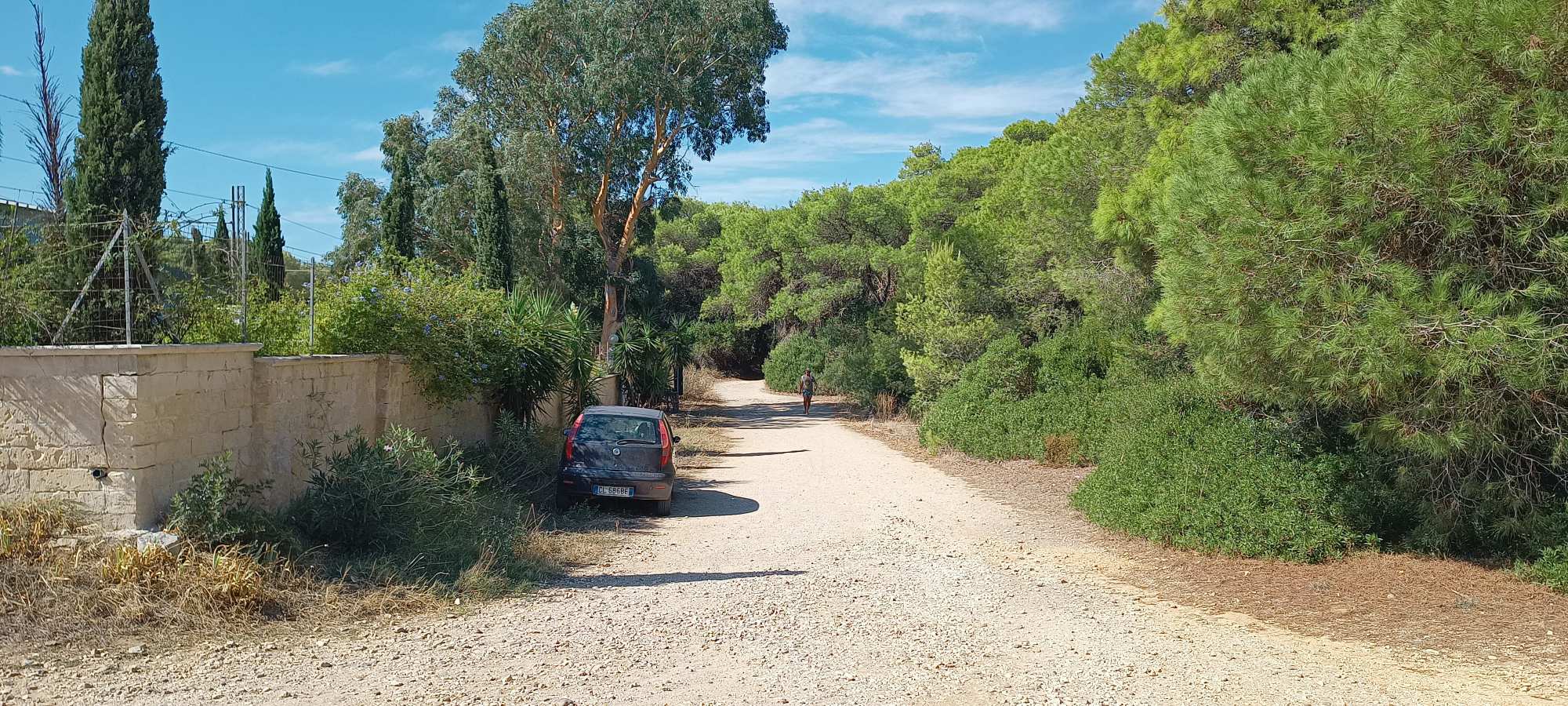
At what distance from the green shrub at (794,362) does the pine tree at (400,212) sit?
54.7 ft

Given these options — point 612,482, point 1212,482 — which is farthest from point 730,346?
point 1212,482

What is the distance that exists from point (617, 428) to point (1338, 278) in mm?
8194

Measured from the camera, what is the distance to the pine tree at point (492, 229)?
2317 centimetres

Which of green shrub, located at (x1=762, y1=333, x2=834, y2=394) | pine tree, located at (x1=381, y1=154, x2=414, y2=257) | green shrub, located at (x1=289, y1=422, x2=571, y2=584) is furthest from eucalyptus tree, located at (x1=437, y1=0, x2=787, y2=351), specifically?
green shrub, located at (x1=289, y1=422, x2=571, y2=584)

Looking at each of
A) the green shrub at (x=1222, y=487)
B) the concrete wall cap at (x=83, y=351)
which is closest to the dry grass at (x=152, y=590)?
the concrete wall cap at (x=83, y=351)

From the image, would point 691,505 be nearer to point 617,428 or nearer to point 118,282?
point 617,428

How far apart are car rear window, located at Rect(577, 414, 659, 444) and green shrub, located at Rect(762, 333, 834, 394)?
2527 cm

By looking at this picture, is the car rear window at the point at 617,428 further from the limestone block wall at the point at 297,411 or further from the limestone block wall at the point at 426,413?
the limestone block wall at the point at 297,411

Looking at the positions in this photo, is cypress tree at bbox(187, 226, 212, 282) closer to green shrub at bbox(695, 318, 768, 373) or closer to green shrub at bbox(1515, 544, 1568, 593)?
green shrub at bbox(1515, 544, 1568, 593)

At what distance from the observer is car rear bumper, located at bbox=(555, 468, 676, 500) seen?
11.7m

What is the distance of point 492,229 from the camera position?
23.3 metres

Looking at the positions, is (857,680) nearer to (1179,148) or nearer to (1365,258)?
(1365,258)

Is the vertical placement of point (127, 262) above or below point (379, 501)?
above

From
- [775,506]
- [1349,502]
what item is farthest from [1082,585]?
[775,506]
